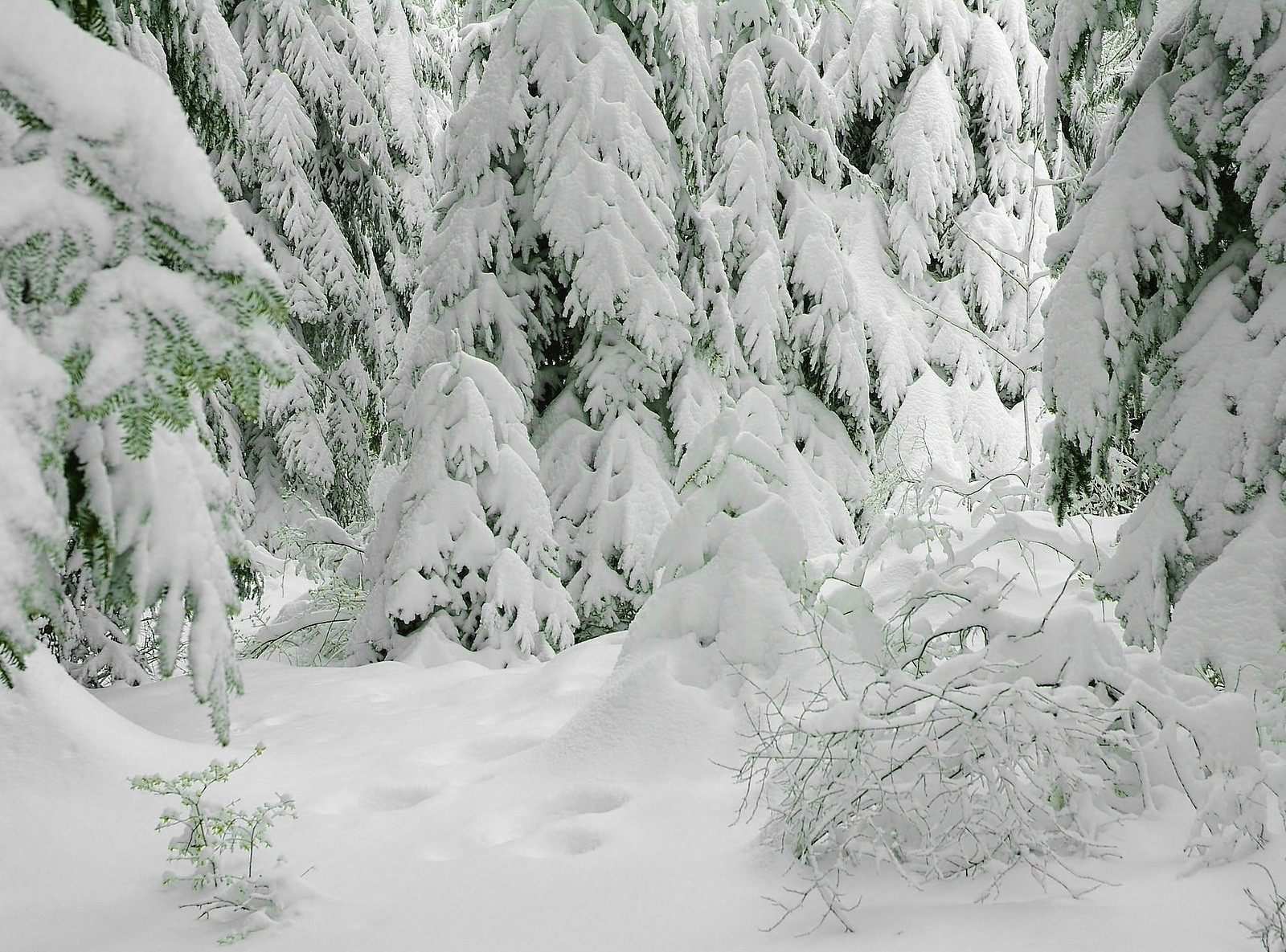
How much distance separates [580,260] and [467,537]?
2113mm

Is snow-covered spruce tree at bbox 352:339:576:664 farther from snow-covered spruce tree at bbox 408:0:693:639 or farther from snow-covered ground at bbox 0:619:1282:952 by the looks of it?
snow-covered ground at bbox 0:619:1282:952

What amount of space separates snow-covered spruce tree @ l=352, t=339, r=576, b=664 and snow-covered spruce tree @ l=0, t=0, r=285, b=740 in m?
4.54

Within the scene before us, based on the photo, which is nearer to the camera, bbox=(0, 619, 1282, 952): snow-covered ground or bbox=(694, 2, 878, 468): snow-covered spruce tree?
bbox=(0, 619, 1282, 952): snow-covered ground

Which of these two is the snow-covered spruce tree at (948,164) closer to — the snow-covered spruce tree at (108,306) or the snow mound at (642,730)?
the snow mound at (642,730)

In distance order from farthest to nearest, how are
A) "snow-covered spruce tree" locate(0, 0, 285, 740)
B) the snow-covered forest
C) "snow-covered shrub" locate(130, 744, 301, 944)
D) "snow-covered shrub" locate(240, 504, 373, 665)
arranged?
1. "snow-covered shrub" locate(240, 504, 373, 665)
2. "snow-covered shrub" locate(130, 744, 301, 944)
3. the snow-covered forest
4. "snow-covered spruce tree" locate(0, 0, 285, 740)

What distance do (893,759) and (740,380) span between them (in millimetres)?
5557

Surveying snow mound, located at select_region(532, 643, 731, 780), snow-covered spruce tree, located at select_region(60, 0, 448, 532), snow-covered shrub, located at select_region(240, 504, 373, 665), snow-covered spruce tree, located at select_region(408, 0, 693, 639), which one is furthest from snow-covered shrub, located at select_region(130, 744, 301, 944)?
snow-covered spruce tree, located at select_region(60, 0, 448, 532)

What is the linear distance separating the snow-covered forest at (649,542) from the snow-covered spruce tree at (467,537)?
32 mm

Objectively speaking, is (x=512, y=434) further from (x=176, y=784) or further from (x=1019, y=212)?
(x=1019, y=212)

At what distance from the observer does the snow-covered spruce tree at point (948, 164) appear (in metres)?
9.98

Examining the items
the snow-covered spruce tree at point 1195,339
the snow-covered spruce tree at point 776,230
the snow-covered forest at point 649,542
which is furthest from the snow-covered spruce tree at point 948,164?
the snow-covered spruce tree at point 1195,339

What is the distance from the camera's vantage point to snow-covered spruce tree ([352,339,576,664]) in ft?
19.6

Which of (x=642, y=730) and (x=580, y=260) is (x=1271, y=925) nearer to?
(x=642, y=730)

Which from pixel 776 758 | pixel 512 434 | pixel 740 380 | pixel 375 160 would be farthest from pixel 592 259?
pixel 375 160
